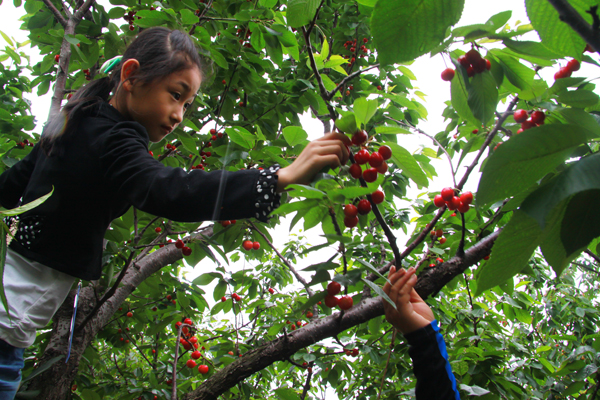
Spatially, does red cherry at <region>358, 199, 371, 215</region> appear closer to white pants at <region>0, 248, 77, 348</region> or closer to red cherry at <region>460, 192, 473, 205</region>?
red cherry at <region>460, 192, 473, 205</region>

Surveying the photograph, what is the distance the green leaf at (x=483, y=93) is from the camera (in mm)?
810

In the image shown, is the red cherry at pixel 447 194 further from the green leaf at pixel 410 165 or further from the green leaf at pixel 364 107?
the green leaf at pixel 364 107

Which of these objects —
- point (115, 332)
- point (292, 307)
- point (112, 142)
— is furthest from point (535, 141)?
point (115, 332)

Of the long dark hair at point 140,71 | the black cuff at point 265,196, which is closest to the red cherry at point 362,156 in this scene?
the black cuff at point 265,196

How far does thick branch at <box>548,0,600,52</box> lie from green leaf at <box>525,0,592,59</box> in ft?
0.47

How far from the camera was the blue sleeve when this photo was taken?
1.23 metres

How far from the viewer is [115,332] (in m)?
3.16

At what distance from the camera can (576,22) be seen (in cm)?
40

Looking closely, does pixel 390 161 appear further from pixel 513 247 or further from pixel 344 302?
pixel 513 247

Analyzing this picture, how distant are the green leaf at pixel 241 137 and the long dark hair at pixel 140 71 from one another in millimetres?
315

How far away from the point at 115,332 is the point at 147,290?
2.97 ft

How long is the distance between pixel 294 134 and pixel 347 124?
1.11 ft

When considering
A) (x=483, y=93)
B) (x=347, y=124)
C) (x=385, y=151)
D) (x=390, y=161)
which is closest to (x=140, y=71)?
(x=347, y=124)

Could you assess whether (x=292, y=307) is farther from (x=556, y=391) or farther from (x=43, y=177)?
(x=43, y=177)
